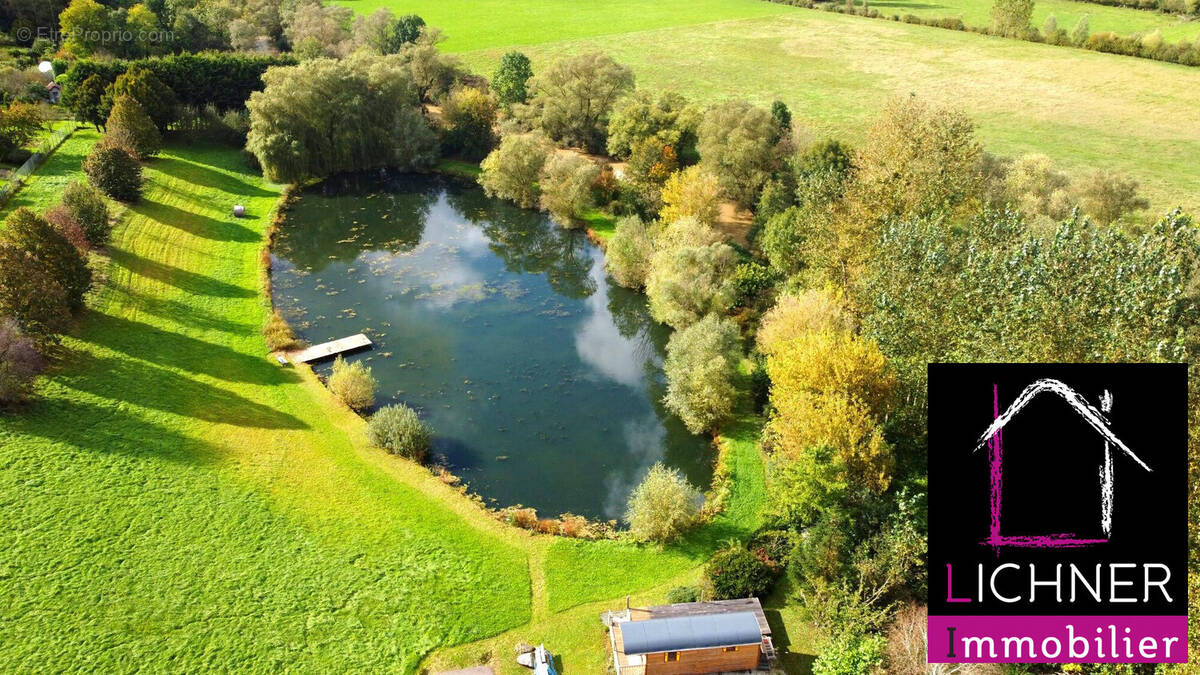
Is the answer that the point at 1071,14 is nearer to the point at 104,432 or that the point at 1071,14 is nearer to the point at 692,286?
the point at 692,286

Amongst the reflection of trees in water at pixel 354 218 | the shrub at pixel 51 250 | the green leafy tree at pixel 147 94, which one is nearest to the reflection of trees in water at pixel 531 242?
the reflection of trees in water at pixel 354 218

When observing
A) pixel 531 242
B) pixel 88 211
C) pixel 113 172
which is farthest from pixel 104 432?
pixel 531 242

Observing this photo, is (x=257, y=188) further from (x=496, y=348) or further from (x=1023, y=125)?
(x=1023, y=125)

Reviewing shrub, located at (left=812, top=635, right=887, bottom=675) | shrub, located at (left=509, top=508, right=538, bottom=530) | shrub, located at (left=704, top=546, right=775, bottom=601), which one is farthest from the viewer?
shrub, located at (left=509, top=508, right=538, bottom=530)

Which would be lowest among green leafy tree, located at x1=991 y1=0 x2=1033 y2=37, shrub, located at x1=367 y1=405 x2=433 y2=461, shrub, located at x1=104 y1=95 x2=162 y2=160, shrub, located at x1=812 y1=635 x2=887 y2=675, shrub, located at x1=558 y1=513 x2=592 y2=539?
shrub, located at x1=558 y1=513 x2=592 y2=539

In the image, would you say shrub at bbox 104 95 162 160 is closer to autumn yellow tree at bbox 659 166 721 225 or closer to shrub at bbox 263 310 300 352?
shrub at bbox 263 310 300 352

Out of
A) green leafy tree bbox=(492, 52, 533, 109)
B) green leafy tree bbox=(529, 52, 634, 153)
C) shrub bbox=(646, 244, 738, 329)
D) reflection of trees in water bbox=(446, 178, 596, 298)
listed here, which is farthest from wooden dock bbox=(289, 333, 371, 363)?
green leafy tree bbox=(492, 52, 533, 109)

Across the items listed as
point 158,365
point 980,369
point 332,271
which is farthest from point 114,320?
point 980,369
